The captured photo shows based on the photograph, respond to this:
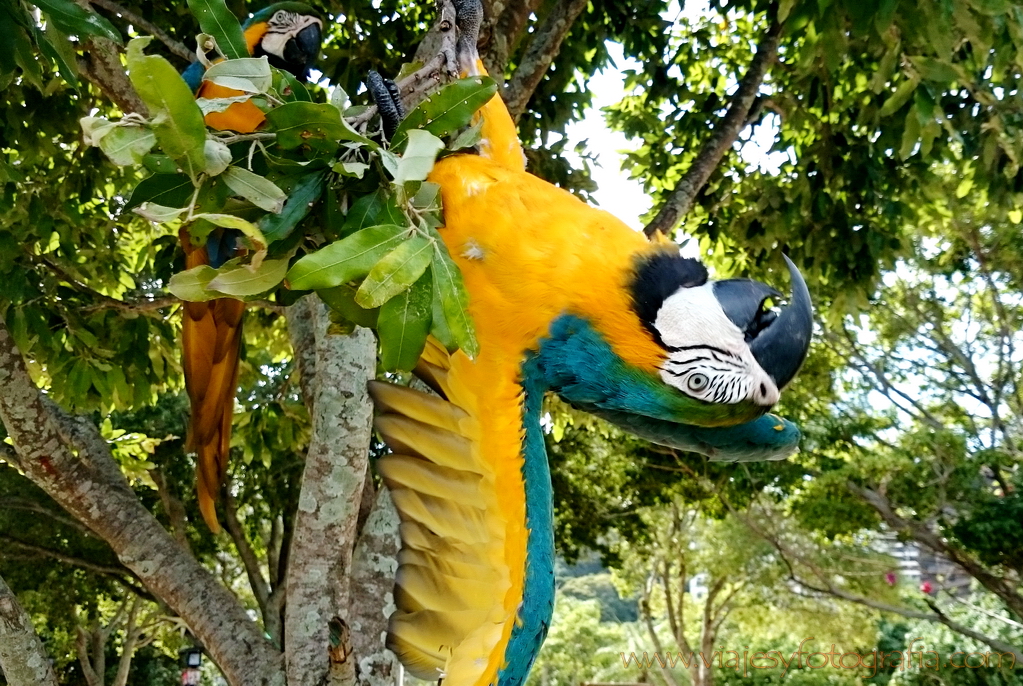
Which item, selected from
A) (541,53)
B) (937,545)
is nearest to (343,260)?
(541,53)

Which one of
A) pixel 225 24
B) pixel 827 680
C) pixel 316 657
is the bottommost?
pixel 316 657

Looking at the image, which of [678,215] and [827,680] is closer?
[678,215]

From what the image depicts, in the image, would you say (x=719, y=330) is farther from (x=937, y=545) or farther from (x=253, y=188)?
(x=937, y=545)

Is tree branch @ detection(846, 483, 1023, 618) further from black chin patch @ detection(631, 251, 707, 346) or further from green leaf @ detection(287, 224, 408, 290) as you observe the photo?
green leaf @ detection(287, 224, 408, 290)

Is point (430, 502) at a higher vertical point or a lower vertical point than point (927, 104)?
lower

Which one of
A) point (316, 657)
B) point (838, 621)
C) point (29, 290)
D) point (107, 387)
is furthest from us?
point (838, 621)

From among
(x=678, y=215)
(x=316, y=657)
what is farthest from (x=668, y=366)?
(x=678, y=215)

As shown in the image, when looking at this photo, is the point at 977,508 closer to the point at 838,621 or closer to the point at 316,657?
the point at 316,657

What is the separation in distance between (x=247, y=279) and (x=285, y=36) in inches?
59.3

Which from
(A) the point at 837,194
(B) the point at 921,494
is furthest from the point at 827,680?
(A) the point at 837,194

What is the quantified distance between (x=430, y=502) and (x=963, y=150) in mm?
2547

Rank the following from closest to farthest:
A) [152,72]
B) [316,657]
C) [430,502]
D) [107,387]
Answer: [152,72] < [430,502] < [316,657] < [107,387]

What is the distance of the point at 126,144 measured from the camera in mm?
664

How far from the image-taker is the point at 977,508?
460 centimetres
